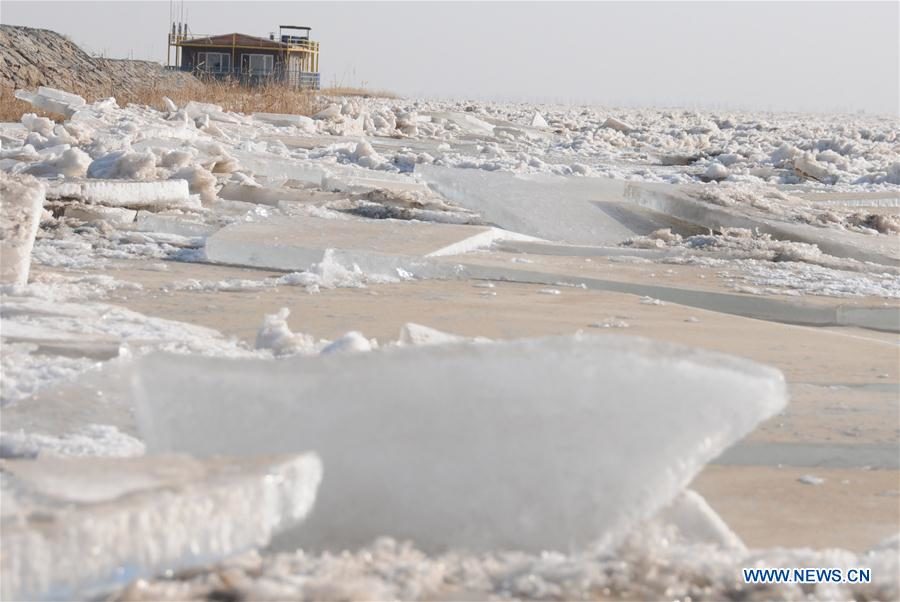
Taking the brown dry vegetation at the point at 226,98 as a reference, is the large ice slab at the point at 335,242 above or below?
below

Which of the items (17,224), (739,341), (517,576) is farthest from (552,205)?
(517,576)

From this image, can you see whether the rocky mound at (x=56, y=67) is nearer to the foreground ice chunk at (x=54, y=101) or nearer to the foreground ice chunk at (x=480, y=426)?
the foreground ice chunk at (x=54, y=101)

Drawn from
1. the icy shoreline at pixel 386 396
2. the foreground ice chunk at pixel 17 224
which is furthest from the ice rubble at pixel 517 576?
the foreground ice chunk at pixel 17 224

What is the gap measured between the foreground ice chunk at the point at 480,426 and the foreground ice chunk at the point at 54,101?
819 cm

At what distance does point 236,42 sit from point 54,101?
1044 inches

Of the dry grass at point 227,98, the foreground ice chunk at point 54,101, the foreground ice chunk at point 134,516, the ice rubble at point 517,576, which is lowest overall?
the ice rubble at point 517,576

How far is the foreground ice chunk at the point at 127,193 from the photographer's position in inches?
179

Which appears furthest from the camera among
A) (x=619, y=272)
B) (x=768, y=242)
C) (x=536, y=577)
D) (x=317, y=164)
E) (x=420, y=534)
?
(x=317, y=164)

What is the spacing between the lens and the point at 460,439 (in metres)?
1.28

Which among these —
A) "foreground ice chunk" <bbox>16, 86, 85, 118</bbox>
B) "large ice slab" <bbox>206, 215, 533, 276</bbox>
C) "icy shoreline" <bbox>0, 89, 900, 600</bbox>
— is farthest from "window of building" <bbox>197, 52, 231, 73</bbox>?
"large ice slab" <bbox>206, 215, 533, 276</bbox>

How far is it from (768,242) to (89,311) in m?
2.99

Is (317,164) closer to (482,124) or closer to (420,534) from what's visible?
(420,534)

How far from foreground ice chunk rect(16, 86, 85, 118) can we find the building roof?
991 inches

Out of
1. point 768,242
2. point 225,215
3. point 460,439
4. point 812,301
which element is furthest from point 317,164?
point 460,439
